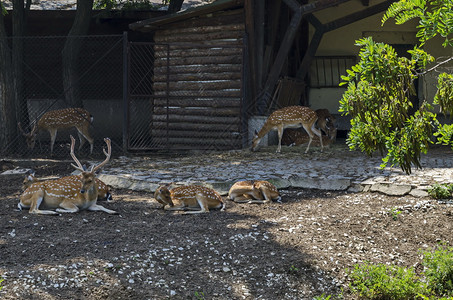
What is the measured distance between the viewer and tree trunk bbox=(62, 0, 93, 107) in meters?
15.2

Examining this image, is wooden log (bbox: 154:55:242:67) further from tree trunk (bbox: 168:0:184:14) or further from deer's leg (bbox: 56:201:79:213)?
deer's leg (bbox: 56:201:79:213)

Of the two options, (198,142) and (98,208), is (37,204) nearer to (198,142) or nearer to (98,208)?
(98,208)

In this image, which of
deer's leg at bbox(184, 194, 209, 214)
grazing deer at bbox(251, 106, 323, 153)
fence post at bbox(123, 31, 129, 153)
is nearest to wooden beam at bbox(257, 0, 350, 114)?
grazing deer at bbox(251, 106, 323, 153)

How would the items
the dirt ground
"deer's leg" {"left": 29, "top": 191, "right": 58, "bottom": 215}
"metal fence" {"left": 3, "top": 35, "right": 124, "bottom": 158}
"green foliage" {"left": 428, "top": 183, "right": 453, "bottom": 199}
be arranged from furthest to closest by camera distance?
"metal fence" {"left": 3, "top": 35, "right": 124, "bottom": 158} → "green foliage" {"left": 428, "top": 183, "right": 453, "bottom": 199} → "deer's leg" {"left": 29, "top": 191, "right": 58, "bottom": 215} → the dirt ground

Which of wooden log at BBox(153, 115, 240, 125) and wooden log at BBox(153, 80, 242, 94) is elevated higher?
wooden log at BBox(153, 80, 242, 94)

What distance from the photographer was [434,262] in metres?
6.98

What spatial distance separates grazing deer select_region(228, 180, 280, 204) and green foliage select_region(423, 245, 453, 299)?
276cm

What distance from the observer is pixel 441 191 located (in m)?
9.19

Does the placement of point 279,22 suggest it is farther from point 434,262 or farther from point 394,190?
point 434,262

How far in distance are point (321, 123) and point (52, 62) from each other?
24.8ft

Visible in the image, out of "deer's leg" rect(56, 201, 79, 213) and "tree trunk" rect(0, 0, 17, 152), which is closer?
"deer's leg" rect(56, 201, 79, 213)

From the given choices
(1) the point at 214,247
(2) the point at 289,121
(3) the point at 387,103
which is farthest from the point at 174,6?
(3) the point at 387,103

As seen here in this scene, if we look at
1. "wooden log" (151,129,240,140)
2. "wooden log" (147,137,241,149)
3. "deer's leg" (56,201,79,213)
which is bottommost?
"deer's leg" (56,201,79,213)

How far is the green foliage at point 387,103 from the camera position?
5.59 metres
